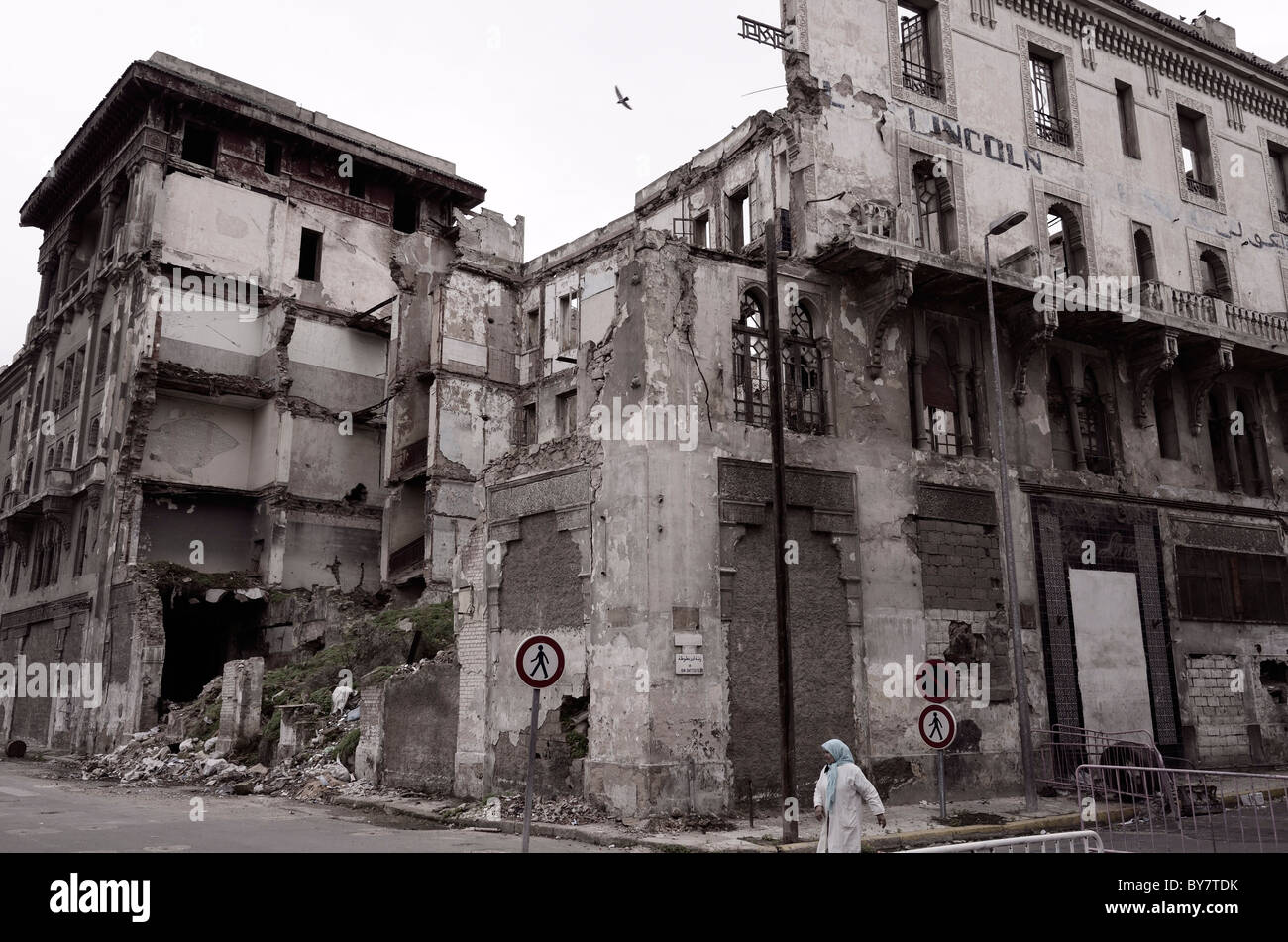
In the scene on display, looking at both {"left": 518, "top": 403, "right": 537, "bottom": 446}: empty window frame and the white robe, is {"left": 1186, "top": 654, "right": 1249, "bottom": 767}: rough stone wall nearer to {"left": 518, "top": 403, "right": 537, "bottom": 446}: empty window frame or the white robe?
the white robe

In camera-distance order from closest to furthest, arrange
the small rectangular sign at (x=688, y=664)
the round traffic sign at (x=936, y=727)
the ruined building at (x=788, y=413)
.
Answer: the round traffic sign at (x=936, y=727) → the small rectangular sign at (x=688, y=664) → the ruined building at (x=788, y=413)

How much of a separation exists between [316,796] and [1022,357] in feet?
51.8

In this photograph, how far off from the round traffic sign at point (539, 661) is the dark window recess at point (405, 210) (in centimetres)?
3168

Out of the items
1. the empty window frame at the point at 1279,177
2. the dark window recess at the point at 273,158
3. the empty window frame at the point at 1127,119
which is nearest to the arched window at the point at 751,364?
the empty window frame at the point at 1127,119

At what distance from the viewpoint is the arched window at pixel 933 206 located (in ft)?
65.9

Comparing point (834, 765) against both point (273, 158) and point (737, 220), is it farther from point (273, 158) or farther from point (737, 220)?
point (273, 158)

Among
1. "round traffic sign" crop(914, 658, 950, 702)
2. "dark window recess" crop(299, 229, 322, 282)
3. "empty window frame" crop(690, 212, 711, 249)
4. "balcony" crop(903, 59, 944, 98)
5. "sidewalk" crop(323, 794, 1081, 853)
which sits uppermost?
"dark window recess" crop(299, 229, 322, 282)

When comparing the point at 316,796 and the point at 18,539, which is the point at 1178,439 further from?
the point at 18,539

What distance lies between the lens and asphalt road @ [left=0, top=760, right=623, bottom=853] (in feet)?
37.3

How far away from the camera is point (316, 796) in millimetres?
17453

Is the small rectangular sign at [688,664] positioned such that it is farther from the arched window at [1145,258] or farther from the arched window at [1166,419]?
the arched window at [1145,258]

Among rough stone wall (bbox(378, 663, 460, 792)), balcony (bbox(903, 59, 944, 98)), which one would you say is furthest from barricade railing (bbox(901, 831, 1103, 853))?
balcony (bbox(903, 59, 944, 98))

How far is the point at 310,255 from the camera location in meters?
35.7

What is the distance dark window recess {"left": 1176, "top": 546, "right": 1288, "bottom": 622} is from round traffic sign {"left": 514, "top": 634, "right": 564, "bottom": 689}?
1709 centimetres
